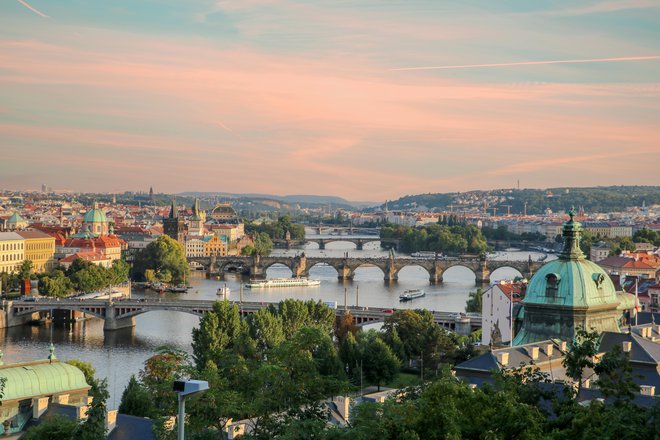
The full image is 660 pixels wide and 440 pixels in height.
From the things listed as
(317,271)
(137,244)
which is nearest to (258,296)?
(317,271)

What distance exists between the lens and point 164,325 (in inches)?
2073

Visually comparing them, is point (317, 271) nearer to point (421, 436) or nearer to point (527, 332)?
point (527, 332)

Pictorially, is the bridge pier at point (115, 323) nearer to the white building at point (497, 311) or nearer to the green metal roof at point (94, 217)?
the white building at point (497, 311)

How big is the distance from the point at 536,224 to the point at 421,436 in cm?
16842

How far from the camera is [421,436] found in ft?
42.5

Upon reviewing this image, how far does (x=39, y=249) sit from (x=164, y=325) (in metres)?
30.8

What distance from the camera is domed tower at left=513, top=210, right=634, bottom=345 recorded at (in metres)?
25.0

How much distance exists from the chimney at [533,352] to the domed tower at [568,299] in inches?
82.1

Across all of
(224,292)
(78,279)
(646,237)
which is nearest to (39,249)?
(78,279)

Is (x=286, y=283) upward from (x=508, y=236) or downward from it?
downward

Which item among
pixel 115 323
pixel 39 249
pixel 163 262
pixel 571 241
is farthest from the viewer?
pixel 163 262

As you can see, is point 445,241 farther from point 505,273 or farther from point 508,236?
point 508,236

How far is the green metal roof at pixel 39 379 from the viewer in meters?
20.4

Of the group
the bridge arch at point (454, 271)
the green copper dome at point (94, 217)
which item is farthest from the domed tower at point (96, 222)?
the bridge arch at point (454, 271)
